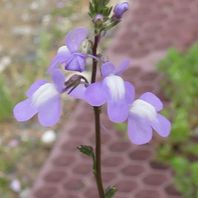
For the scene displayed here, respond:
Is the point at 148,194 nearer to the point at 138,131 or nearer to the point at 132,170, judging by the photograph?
the point at 132,170

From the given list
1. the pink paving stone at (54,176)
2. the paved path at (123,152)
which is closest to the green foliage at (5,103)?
the paved path at (123,152)

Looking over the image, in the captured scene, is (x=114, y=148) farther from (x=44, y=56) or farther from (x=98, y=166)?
(x=98, y=166)

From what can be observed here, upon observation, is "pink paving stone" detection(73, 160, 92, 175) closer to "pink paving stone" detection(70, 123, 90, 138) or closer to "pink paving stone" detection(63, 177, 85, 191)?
"pink paving stone" detection(63, 177, 85, 191)

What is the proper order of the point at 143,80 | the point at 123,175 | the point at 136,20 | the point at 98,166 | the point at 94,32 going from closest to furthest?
1. the point at 94,32
2. the point at 98,166
3. the point at 123,175
4. the point at 143,80
5. the point at 136,20

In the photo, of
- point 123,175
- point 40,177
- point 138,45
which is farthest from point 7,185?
point 138,45

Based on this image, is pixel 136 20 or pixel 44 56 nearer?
pixel 44 56

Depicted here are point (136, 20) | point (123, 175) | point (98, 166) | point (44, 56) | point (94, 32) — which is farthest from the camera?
point (136, 20)
